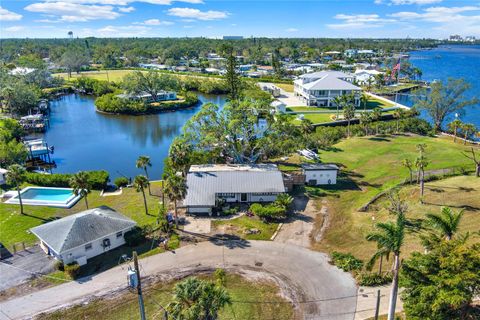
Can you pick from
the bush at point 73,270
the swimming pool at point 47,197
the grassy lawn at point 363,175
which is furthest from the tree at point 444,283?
the swimming pool at point 47,197

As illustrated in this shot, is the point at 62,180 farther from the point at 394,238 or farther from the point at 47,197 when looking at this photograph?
the point at 394,238

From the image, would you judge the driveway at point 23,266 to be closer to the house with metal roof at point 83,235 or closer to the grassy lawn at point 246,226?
the house with metal roof at point 83,235

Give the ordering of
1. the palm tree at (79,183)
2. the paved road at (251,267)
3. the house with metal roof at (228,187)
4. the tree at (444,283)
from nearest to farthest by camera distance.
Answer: the tree at (444,283) → the paved road at (251,267) → the palm tree at (79,183) → the house with metal roof at (228,187)

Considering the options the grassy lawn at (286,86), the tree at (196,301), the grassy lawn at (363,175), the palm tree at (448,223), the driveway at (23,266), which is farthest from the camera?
the grassy lawn at (286,86)

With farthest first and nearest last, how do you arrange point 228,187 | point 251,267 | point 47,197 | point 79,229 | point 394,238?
point 47,197
point 228,187
point 79,229
point 251,267
point 394,238

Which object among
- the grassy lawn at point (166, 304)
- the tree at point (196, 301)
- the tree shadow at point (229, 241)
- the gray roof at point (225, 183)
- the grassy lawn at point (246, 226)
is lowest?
the grassy lawn at point (166, 304)

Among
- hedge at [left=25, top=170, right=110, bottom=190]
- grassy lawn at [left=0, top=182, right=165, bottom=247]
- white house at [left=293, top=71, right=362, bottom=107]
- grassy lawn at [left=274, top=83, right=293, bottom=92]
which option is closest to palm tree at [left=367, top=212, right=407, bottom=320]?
grassy lawn at [left=0, top=182, right=165, bottom=247]

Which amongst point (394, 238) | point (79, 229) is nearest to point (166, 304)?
point (79, 229)
